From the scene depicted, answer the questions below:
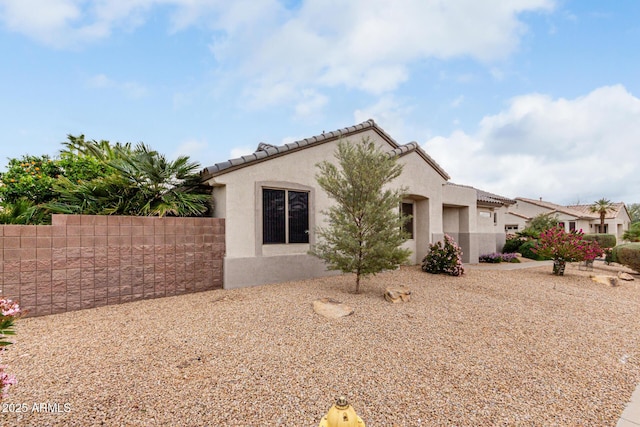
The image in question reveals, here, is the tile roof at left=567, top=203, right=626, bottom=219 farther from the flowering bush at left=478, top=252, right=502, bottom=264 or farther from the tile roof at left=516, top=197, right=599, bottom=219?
the flowering bush at left=478, top=252, right=502, bottom=264

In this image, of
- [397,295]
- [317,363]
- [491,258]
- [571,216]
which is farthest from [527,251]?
[571,216]

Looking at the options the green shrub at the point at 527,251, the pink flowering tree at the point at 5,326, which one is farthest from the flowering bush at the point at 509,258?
the pink flowering tree at the point at 5,326

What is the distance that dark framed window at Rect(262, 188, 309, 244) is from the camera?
29.1 feet

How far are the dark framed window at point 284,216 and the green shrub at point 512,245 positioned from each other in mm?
16834

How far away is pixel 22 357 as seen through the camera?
4.02m

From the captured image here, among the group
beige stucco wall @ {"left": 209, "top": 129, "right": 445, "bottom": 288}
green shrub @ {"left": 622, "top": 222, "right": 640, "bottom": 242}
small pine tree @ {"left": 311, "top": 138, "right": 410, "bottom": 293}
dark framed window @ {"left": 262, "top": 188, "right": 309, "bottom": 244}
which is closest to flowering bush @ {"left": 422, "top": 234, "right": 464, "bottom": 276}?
beige stucco wall @ {"left": 209, "top": 129, "right": 445, "bottom": 288}

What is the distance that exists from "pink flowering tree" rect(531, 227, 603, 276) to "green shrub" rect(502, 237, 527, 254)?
27.5 ft

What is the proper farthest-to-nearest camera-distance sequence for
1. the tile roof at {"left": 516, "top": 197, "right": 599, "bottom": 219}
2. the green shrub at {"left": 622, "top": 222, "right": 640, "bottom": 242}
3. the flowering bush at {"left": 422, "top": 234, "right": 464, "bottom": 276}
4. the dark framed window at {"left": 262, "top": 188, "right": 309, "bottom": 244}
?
the tile roof at {"left": 516, "top": 197, "right": 599, "bottom": 219} → the green shrub at {"left": 622, "top": 222, "right": 640, "bottom": 242} → the flowering bush at {"left": 422, "top": 234, "right": 464, "bottom": 276} → the dark framed window at {"left": 262, "top": 188, "right": 309, "bottom": 244}

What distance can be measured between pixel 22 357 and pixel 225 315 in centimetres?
295

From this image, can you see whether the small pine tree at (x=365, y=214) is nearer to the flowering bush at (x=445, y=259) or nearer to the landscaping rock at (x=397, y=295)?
the landscaping rock at (x=397, y=295)

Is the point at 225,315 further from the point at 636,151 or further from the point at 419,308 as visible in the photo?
the point at 636,151

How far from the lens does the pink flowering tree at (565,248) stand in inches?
424

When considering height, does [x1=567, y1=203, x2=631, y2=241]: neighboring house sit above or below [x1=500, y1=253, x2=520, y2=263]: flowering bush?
above

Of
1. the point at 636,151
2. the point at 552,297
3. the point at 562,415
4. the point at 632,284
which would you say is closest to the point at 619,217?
the point at 636,151
